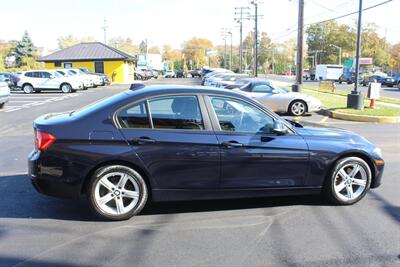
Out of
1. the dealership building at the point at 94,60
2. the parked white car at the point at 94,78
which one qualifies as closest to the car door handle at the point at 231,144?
the parked white car at the point at 94,78

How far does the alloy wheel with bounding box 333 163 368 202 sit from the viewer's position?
5371 mm

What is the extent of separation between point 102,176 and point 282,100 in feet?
37.5

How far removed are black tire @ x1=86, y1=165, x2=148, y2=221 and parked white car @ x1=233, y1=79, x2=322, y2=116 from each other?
35.5 ft

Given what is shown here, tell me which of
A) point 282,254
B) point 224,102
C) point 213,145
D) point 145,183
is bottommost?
point 282,254

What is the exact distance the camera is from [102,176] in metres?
4.75

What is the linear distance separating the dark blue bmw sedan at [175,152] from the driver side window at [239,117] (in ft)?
0.04

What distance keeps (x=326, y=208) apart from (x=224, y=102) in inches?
72.6

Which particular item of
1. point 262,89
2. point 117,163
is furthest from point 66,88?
point 117,163

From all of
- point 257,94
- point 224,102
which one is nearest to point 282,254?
point 224,102

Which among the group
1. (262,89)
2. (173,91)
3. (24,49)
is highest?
(24,49)

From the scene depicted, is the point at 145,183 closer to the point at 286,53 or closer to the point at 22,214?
the point at 22,214

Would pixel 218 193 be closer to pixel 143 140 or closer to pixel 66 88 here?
pixel 143 140

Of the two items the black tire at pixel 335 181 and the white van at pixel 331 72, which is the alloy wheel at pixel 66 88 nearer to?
the black tire at pixel 335 181

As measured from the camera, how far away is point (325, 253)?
13.3ft
